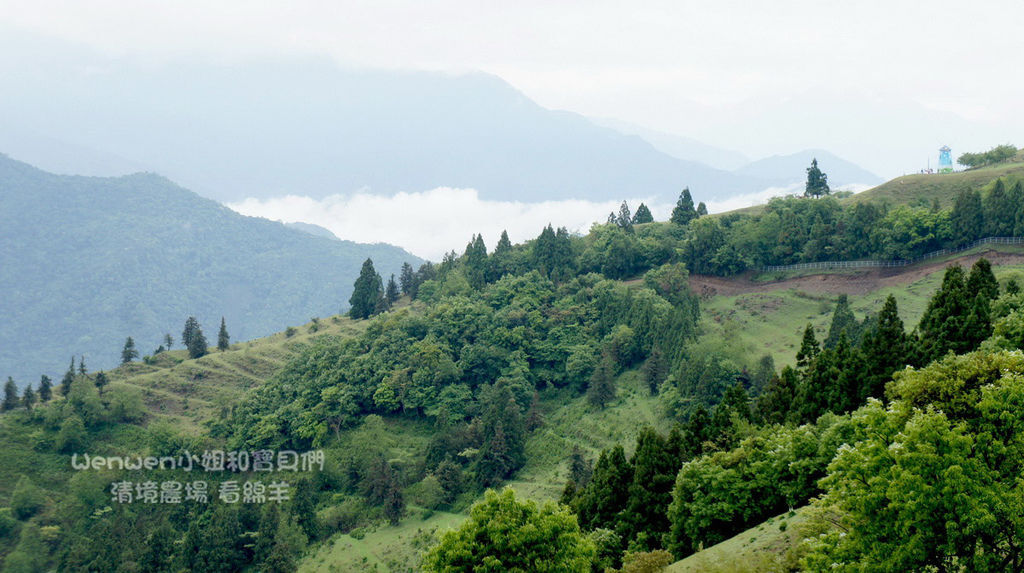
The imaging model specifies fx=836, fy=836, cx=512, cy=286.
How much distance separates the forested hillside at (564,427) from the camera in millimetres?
23656

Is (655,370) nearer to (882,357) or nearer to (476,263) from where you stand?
(882,357)

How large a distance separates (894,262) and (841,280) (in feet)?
18.3

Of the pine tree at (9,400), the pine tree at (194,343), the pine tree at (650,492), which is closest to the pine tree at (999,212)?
the pine tree at (650,492)

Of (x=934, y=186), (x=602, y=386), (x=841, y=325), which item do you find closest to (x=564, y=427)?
(x=602, y=386)

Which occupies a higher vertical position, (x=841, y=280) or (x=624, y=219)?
(x=624, y=219)

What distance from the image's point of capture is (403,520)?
74188mm

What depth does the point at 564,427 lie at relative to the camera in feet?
268

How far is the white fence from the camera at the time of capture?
268ft

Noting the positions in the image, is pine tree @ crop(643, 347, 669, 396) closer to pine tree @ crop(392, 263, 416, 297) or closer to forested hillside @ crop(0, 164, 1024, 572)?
forested hillside @ crop(0, 164, 1024, 572)

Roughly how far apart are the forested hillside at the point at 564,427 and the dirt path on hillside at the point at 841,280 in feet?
8.16

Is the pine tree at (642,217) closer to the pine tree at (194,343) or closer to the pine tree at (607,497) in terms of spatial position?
the pine tree at (194,343)

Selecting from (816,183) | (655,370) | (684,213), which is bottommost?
(655,370)

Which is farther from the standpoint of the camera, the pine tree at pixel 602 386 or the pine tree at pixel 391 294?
the pine tree at pixel 391 294

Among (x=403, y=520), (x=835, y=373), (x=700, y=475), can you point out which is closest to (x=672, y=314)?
(x=403, y=520)
